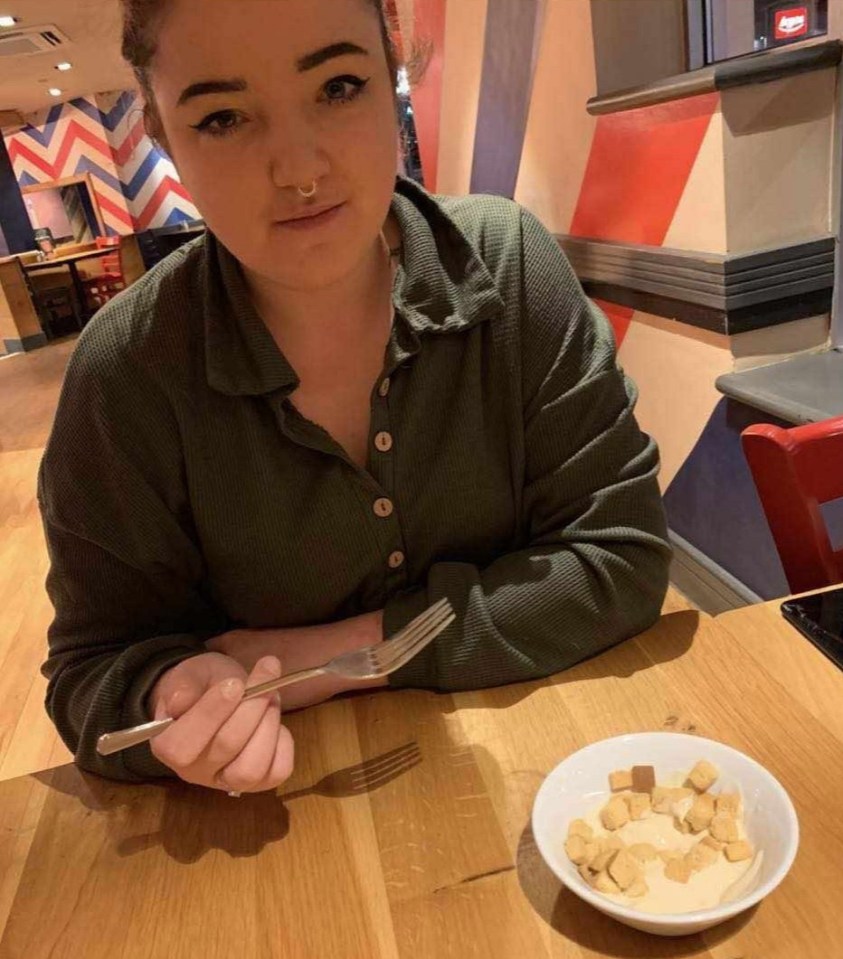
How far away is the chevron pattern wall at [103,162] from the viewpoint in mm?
11812

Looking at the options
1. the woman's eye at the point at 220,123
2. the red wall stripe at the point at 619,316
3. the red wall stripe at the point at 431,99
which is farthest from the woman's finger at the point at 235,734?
the red wall stripe at the point at 431,99

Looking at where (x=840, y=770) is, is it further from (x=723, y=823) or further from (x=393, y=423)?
(x=393, y=423)

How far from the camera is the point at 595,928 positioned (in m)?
0.56

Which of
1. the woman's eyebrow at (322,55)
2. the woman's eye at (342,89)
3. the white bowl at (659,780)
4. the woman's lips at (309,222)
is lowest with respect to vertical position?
the white bowl at (659,780)

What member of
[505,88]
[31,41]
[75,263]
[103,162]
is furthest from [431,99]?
[103,162]

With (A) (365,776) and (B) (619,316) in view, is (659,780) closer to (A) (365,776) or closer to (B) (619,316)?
(A) (365,776)

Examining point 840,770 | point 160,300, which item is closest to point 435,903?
point 840,770

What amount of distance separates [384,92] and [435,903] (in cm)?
74

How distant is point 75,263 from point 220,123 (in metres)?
11.0

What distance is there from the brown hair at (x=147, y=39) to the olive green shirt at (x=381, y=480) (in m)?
0.15

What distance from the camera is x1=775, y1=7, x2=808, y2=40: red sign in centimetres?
166

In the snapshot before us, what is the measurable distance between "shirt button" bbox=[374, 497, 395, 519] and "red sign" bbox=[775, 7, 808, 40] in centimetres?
144

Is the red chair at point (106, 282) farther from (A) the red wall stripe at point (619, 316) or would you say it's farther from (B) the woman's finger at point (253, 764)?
(B) the woman's finger at point (253, 764)

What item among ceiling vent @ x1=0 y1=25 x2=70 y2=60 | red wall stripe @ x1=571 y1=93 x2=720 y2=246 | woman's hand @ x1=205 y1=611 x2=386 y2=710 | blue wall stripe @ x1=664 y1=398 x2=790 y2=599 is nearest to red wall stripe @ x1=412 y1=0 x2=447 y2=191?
red wall stripe @ x1=571 y1=93 x2=720 y2=246
